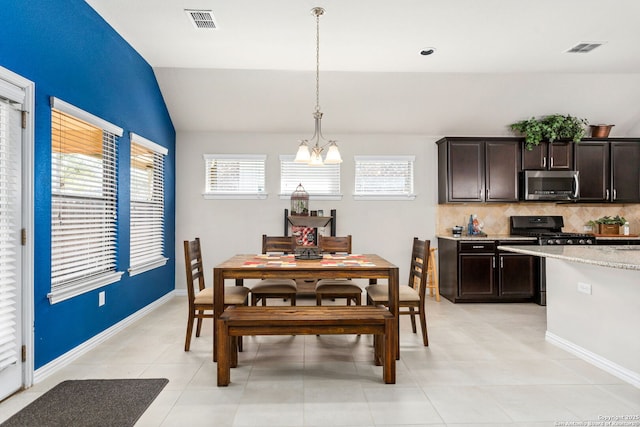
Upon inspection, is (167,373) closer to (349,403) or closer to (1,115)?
(349,403)

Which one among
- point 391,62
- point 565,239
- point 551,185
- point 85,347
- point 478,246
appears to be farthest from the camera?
point 551,185

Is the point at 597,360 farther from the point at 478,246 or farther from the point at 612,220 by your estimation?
the point at 612,220

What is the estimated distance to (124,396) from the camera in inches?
92.6

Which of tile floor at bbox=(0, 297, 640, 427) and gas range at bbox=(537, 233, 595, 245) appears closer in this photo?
tile floor at bbox=(0, 297, 640, 427)

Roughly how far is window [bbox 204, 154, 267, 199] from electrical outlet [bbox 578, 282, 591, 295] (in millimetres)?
3916

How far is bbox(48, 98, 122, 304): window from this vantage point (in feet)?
9.16

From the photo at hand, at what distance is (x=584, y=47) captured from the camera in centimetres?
394

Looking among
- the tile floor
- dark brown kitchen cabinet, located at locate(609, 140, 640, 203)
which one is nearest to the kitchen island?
the tile floor

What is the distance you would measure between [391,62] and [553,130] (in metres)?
2.53

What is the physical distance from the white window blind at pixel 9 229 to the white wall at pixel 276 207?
2984 millimetres

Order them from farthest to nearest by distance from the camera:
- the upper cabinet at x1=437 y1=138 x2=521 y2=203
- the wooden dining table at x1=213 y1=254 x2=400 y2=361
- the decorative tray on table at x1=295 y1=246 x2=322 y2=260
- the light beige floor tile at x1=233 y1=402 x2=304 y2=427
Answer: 1. the upper cabinet at x1=437 y1=138 x2=521 y2=203
2. the decorative tray on table at x1=295 y1=246 x2=322 y2=260
3. the wooden dining table at x1=213 y1=254 x2=400 y2=361
4. the light beige floor tile at x1=233 y1=402 x2=304 y2=427

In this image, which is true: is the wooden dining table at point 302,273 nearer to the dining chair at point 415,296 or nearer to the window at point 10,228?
Answer: the dining chair at point 415,296

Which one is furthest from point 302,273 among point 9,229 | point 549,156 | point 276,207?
point 549,156

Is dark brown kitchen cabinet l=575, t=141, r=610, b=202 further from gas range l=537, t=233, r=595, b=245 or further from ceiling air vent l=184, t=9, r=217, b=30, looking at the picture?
ceiling air vent l=184, t=9, r=217, b=30
